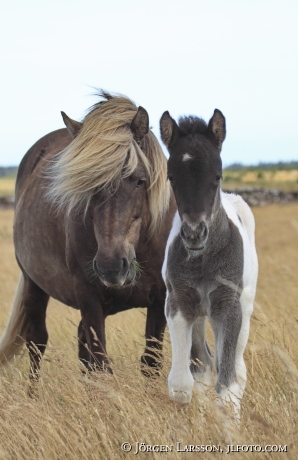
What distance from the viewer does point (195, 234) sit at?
3.38 m

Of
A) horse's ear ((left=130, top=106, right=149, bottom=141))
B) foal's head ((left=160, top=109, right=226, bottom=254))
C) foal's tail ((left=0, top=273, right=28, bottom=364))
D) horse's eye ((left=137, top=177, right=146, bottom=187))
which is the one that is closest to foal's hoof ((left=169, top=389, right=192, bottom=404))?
foal's head ((left=160, top=109, right=226, bottom=254))

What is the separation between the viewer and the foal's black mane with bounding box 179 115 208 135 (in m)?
3.73

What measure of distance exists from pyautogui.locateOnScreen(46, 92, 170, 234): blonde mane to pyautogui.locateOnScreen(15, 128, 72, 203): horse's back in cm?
147

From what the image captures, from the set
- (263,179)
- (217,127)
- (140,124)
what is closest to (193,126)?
(217,127)

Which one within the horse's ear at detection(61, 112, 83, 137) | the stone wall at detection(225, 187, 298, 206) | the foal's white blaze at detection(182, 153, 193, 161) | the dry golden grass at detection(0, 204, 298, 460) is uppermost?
the foal's white blaze at detection(182, 153, 193, 161)

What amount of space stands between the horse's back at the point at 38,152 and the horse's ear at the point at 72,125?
1251 mm

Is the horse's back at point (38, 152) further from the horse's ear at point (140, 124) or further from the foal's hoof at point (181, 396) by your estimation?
the foal's hoof at point (181, 396)

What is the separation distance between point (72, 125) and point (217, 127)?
1.46m

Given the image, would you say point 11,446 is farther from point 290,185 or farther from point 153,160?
point 290,185

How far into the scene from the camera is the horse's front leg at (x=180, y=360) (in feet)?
11.7

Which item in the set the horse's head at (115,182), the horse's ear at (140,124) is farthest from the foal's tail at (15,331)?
the horse's ear at (140,124)

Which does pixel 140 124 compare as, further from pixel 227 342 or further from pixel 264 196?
pixel 264 196

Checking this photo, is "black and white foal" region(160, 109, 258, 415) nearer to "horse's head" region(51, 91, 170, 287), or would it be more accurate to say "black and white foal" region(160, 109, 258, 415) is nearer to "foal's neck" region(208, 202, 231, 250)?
"foal's neck" region(208, 202, 231, 250)

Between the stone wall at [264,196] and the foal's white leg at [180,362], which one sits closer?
the foal's white leg at [180,362]
